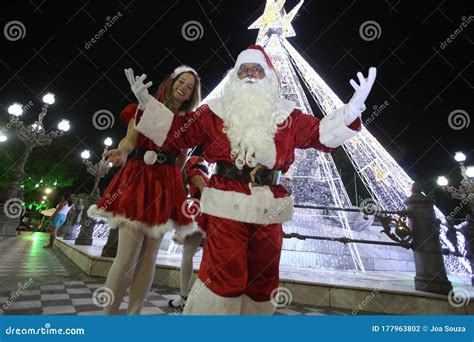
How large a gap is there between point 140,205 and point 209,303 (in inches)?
35.0

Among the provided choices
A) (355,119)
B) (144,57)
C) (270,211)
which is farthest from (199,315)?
(144,57)

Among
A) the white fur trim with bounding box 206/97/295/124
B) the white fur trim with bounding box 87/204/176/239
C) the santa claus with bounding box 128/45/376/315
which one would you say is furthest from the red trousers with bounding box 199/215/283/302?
the white fur trim with bounding box 206/97/295/124

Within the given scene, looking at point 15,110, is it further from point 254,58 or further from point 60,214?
point 254,58

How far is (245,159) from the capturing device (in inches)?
64.7

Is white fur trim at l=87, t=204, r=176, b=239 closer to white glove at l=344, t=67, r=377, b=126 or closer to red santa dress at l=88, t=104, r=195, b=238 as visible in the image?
red santa dress at l=88, t=104, r=195, b=238

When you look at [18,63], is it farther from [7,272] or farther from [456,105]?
[456,105]

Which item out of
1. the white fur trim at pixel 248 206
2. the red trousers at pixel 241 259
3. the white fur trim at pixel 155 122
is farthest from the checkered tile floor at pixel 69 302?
the white fur trim at pixel 155 122

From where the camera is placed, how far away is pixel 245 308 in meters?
1.46

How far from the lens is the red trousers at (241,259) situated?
4.44 ft

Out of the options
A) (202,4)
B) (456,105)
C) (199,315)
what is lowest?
(199,315)

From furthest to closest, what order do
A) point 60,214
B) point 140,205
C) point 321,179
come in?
point 321,179 → point 60,214 → point 140,205

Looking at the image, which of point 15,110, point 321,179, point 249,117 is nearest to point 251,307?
point 249,117

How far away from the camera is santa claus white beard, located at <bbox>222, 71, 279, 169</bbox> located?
1.67 meters

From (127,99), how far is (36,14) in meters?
8.56
